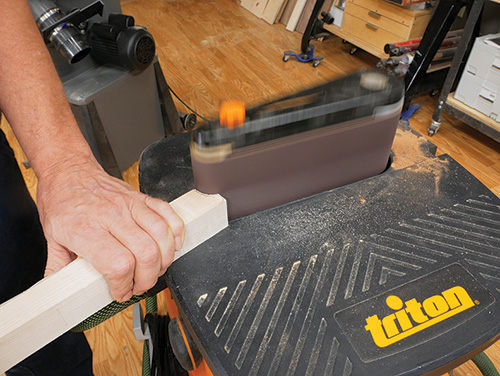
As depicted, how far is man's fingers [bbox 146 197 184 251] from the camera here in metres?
0.51

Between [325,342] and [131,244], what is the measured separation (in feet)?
0.87

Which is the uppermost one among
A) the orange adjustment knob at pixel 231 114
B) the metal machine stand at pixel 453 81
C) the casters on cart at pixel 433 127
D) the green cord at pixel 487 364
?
the orange adjustment knob at pixel 231 114

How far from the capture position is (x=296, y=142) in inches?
21.1

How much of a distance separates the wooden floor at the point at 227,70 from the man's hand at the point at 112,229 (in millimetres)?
838

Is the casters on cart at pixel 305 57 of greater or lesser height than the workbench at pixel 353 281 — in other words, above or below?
below

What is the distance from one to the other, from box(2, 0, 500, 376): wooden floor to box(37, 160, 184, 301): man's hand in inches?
33.0

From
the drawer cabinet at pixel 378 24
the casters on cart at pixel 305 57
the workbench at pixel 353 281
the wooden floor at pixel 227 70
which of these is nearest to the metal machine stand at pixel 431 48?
the wooden floor at pixel 227 70

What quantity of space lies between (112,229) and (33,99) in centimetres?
31

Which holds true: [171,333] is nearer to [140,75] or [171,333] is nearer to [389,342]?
[389,342]

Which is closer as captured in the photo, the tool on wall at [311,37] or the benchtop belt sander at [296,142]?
the benchtop belt sander at [296,142]

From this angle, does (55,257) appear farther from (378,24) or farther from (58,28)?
(378,24)

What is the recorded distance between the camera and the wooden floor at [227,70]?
1.27 m

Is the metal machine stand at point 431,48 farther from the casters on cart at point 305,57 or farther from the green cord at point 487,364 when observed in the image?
the green cord at point 487,364

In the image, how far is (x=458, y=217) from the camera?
0.59 meters
